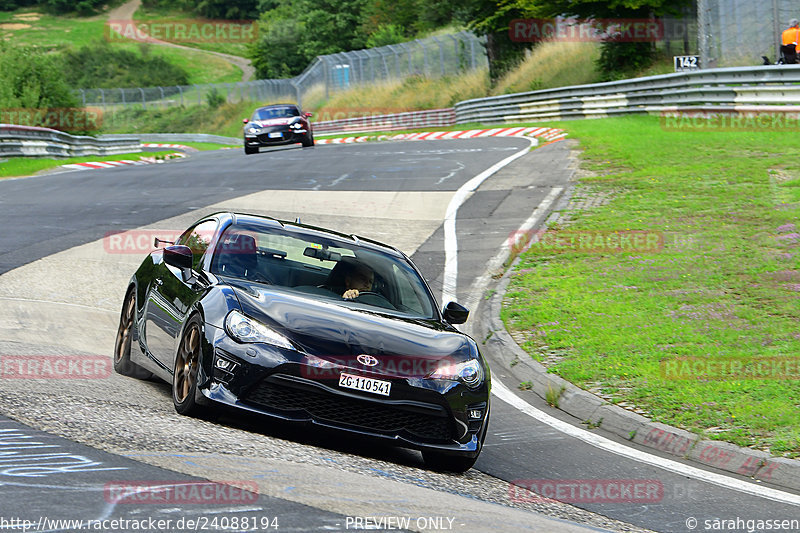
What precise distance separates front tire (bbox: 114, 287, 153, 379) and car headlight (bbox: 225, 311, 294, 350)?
7.17 ft

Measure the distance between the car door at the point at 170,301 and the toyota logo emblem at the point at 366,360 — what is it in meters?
1.42

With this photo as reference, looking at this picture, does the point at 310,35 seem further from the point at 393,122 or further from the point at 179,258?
the point at 179,258

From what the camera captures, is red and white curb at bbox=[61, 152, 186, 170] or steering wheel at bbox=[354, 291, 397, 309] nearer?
steering wheel at bbox=[354, 291, 397, 309]

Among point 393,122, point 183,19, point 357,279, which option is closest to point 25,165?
point 357,279

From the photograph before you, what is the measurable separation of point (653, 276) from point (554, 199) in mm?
5870

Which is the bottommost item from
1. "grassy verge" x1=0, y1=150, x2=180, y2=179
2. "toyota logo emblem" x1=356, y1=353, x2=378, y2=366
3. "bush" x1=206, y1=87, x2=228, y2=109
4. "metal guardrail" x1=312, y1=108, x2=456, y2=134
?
"metal guardrail" x1=312, y1=108, x2=456, y2=134

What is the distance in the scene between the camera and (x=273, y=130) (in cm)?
3553

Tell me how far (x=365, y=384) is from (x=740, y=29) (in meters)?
28.1

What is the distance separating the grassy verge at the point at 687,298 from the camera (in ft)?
28.0

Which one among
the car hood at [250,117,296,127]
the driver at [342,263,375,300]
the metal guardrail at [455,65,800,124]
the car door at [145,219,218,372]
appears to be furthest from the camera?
the car hood at [250,117,296,127]

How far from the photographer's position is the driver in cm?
773

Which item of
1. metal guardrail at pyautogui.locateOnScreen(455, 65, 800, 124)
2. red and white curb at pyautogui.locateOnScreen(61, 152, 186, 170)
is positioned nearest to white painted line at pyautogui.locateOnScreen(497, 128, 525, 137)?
metal guardrail at pyautogui.locateOnScreen(455, 65, 800, 124)

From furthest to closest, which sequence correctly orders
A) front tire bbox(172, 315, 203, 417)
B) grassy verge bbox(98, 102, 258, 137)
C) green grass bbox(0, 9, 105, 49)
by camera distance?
green grass bbox(0, 9, 105, 49) < grassy verge bbox(98, 102, 258, 137) < front tire bbox(172, 315, 203, 417)

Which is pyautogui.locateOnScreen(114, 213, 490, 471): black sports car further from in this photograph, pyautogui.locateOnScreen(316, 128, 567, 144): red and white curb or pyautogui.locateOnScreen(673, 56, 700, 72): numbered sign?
pyautogui.locateOnScreen(673, 56, 700, 72): numbered sign
